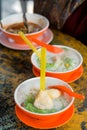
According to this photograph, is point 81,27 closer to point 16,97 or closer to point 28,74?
point 28,74

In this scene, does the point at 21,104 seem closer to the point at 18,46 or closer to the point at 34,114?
the point at 34,114

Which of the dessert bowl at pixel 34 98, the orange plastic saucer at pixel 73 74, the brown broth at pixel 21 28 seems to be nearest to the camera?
the dessert bowl at pixel 34 98

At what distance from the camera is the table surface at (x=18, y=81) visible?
2.87ft

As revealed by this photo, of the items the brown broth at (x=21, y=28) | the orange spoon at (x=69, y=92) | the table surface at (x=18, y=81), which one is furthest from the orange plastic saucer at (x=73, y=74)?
the brown broth at (x=21, y=28)

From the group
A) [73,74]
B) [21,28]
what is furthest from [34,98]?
[21,28]

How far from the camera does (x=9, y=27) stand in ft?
4.47

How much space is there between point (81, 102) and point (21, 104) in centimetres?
19

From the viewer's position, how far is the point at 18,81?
3.44 feet

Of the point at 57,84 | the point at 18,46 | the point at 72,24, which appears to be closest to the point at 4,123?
the point at 57,84

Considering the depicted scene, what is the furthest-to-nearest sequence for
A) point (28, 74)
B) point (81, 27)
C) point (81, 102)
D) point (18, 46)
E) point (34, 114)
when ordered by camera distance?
point (81, 27)
point (18, 46)
point (28, 74)
point (81, 102)
point (34, 114)

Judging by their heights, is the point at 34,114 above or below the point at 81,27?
above

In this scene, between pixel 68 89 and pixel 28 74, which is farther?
pixel 28 74

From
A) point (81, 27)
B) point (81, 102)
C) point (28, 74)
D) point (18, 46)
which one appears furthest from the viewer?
point (81, 27)

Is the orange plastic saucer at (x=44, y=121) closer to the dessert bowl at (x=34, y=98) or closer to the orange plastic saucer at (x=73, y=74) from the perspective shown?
the dessert bowl at (x=34, y=98)
